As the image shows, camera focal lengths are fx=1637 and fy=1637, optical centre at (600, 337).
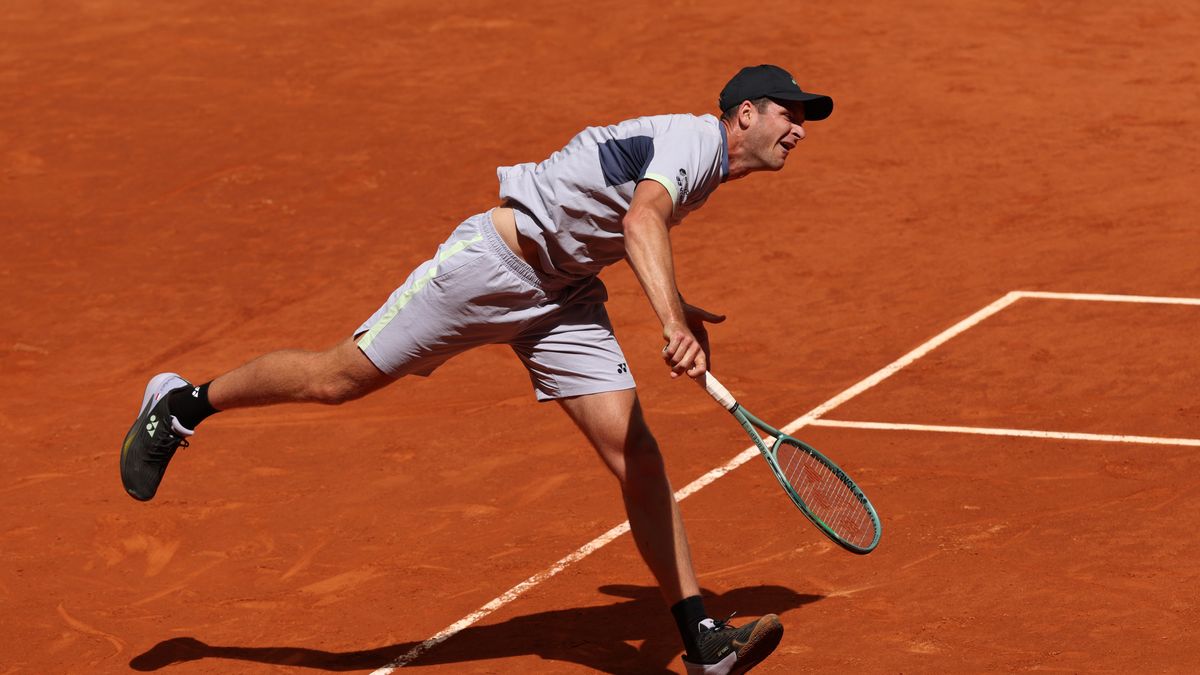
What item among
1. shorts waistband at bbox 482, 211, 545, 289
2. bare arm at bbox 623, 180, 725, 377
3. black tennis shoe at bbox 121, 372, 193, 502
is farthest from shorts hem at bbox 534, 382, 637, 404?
black tennis shoe at bbox 121, 372, 193, 502

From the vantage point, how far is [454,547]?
7.43 m

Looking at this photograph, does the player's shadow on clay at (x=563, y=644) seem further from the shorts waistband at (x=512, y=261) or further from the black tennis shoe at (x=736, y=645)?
the shorts waistband at (x=512, y=261)

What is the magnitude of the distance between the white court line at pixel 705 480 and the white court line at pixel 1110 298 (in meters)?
0.12

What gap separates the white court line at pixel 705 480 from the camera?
6531 millimetres

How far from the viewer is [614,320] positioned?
10734 millimetres

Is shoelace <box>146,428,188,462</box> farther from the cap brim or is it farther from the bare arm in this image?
the cap brim

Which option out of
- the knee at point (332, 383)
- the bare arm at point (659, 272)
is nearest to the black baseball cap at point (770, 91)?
the bare arm at point (659, 272)

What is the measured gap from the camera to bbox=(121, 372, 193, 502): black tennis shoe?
20.7 ft

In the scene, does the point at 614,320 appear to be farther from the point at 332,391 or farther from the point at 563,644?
the point at 332,391

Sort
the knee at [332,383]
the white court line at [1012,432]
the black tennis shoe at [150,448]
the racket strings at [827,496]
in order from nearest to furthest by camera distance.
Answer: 1. the knee at [332,383]
2. the racket strings at [827,496]
3. the black tennis shoe at [150,448]
4. the white court line at [1012,432]

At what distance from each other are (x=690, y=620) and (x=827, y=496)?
0.85 m

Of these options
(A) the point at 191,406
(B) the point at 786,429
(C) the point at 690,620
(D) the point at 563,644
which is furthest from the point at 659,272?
(B) the point at 786,429

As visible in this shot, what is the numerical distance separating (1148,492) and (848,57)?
9.14 metres

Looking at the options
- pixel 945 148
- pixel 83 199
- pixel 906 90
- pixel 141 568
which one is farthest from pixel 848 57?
pixel 141 568
